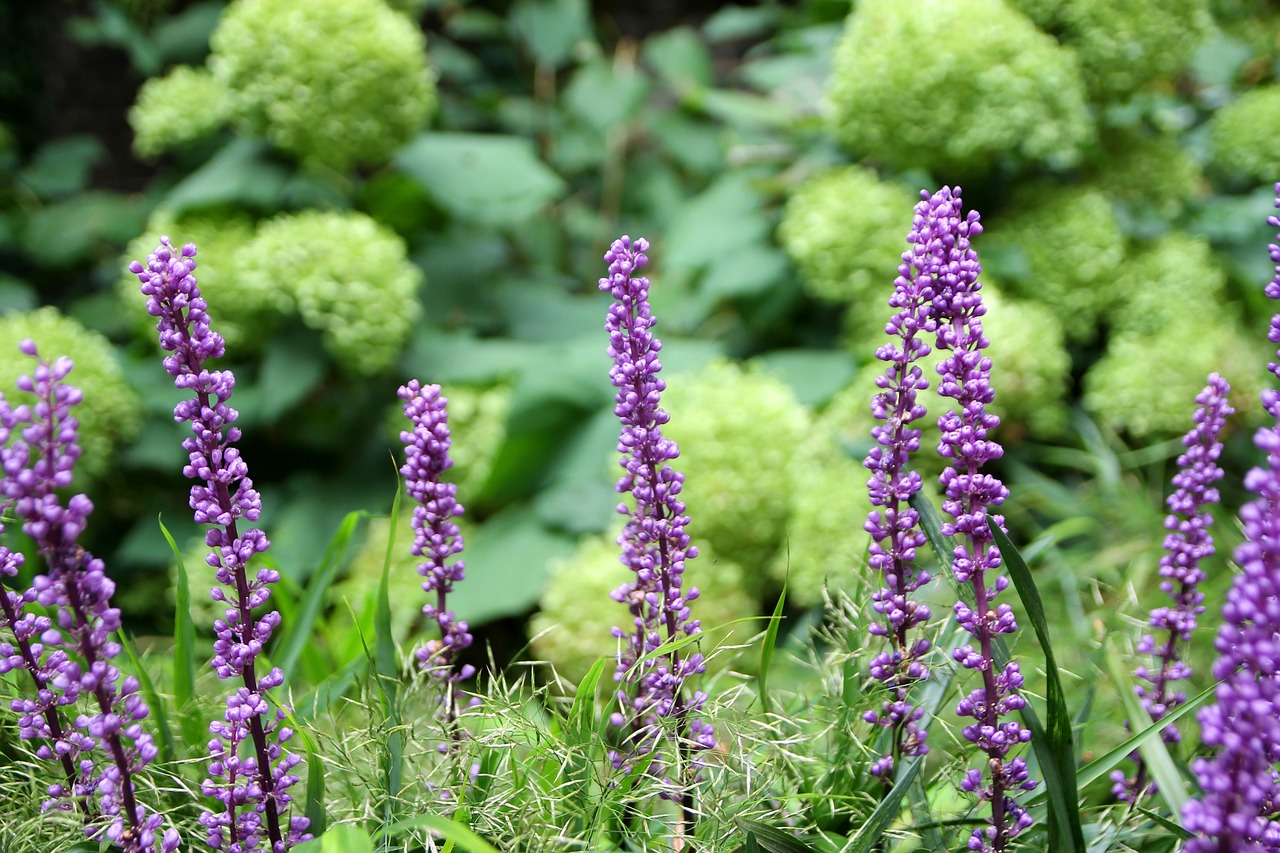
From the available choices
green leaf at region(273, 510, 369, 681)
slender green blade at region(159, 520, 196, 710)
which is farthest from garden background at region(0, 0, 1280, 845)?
slender green blade at region(159, 520, 196, 710)

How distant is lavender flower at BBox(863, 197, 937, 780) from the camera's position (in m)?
0.46

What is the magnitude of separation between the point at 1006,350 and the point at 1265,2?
3.78 feet

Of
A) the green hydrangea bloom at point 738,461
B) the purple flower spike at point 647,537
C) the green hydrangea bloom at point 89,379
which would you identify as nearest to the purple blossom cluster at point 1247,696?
the purple flower spike at point 647,537

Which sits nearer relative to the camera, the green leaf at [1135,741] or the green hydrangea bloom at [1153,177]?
the green leaf at [1135,741]

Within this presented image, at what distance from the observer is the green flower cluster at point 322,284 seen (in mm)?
1465

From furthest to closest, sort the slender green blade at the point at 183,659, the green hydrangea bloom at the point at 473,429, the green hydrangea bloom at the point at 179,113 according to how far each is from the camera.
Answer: the green hydrangea bloom at the point at 179,113
the green hydrangea bloom at the point at 473,429
the slender green blade at the point at 183,659

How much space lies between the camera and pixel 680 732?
0.53 m

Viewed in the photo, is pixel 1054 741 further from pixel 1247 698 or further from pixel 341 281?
pixel 341 281

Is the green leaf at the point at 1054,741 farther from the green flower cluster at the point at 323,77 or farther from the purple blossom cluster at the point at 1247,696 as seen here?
the green flower cluster at the point at 323,77

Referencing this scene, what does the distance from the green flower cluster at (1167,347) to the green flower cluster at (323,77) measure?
4.08ft

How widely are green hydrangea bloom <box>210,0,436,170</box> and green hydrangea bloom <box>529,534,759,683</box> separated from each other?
33.0 inches

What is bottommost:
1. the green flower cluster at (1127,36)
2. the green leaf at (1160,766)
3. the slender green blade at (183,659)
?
the slender green blade at (183,659)

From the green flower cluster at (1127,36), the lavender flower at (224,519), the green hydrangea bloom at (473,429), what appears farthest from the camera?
the green hydrangea bloom at (473,429)

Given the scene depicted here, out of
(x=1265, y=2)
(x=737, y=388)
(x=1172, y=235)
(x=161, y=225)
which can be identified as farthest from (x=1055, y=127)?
(x=161, y=225)
